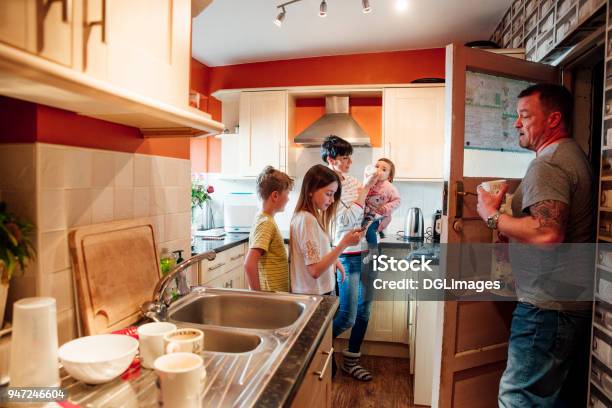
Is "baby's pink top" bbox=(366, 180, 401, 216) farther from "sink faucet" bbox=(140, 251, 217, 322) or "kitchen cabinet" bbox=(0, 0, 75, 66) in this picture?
"kitchen cabinet" bbox=(0, 0, 75, 66)

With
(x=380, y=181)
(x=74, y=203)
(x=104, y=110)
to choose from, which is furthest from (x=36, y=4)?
(x=380, y=181)

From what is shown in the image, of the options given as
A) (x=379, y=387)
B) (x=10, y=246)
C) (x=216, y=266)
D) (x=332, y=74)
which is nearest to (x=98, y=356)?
(x=10, y=246)

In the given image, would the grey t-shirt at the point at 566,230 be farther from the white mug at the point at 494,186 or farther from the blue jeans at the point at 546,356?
the white mug at the point at 494,186

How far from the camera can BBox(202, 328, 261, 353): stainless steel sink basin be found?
115 centimetres

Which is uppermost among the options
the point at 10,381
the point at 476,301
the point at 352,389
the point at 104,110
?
the point at 104,110

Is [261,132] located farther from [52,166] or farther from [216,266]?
[52,166]

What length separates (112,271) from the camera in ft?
3.68

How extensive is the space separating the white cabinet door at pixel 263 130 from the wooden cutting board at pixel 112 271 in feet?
7.41

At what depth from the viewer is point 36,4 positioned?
2.06 ft

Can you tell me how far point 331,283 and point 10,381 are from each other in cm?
145

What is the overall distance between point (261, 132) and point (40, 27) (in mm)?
2906

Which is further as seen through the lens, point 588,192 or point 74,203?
point 588,192

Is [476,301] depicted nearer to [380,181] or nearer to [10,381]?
[380,181]

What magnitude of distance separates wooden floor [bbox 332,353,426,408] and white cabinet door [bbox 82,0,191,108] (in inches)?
85.0
